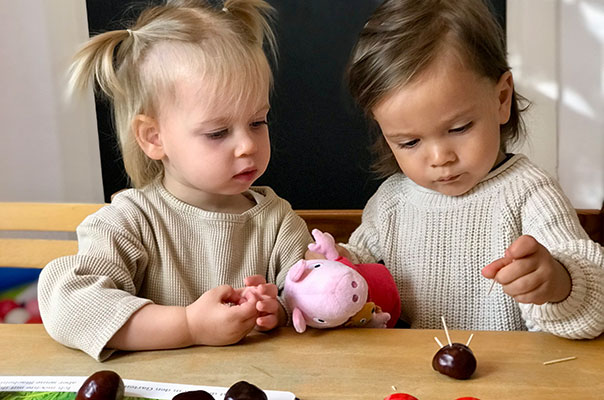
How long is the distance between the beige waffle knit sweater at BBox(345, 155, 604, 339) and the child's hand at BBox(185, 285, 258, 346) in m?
0.36

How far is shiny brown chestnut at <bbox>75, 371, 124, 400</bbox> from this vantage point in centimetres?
69

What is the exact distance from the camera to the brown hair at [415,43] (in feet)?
3.36

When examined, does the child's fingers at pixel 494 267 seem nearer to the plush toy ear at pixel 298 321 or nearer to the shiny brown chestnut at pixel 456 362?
the shiny brown chestnut at pixel 456 362

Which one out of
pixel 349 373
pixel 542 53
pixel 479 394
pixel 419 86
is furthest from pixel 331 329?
pixel 542 53

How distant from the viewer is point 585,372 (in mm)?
758

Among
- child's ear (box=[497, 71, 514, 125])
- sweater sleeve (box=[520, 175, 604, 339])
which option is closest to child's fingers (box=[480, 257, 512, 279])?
sweater sleeve (box=[520, 175, 604, 339])

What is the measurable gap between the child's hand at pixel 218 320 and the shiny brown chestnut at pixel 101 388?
0.48 feet

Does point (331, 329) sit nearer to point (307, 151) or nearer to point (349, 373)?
point (349, 373)

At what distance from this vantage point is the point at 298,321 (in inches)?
34.6

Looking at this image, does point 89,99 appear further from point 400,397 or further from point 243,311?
point 400,397

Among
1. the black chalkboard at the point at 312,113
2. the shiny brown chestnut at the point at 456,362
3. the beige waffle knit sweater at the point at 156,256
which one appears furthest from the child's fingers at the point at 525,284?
the black chalkboard at the point at 312,113

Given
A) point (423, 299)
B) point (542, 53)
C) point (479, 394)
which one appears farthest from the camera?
point (542, 53)

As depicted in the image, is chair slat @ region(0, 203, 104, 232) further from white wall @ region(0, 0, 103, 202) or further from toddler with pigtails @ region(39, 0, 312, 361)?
white wall @ region(0, 0, 103, 202)

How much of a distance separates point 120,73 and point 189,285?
0.35 meters
